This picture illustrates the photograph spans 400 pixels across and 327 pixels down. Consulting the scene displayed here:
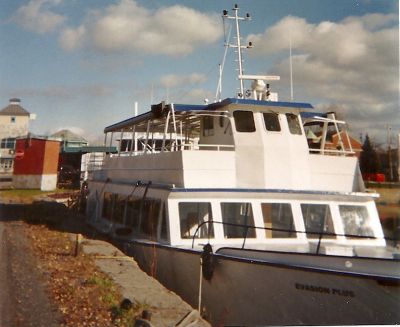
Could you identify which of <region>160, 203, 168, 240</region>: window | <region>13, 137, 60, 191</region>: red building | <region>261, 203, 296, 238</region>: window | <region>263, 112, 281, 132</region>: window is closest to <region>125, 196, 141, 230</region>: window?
<region>160, 203, 168, 240</region>: window

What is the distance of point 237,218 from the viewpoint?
30.9 feet

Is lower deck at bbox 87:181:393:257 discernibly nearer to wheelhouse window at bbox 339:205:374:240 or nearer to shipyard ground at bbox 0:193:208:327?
wheelhouse window at bbox 339:205:374:240

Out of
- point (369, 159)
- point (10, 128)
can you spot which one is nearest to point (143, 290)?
point (10, 128)

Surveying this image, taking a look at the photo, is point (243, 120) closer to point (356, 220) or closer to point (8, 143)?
point (356, 220)

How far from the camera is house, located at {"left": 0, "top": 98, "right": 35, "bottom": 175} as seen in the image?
14.2 meters

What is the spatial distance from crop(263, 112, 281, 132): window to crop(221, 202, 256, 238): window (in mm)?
2064

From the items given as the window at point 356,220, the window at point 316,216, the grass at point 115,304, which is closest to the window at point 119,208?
the window at point 316,216

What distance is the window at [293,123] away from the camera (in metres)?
10.4

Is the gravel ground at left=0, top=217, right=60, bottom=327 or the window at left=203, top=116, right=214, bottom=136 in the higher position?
the window at left=203, top=116, right=214, bottom=136

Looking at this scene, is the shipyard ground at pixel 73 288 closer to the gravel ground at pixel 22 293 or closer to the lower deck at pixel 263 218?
the gravel ground at pixel 22 293

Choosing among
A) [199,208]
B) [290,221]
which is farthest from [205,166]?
[290,221]

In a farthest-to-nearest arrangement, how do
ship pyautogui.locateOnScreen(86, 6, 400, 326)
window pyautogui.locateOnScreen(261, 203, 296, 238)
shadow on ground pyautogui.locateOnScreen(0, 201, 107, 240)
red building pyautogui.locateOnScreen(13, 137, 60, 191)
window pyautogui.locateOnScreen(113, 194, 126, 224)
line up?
red building pyautogui.locateOnScreen(13, 137, 60, 191) → window pyautogui.locateOnScreen(113, 194, 126, 224) → shadow on ground pyautogui.locateOnScreen(0, 201, 107, 240) → window pyautogui.locateOnScreen(261, 203, 296, 238) → ship pyautogui.locateOnScreen(86, 6, 400, 326)

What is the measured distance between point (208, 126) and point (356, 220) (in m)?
4.42

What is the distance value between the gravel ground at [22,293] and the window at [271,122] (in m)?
5.99
